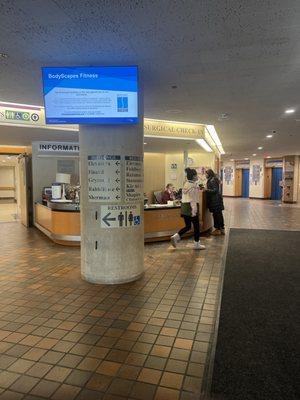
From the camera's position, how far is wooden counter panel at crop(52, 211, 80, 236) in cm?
633

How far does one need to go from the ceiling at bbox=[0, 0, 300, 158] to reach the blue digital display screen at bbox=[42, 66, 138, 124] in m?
0.14

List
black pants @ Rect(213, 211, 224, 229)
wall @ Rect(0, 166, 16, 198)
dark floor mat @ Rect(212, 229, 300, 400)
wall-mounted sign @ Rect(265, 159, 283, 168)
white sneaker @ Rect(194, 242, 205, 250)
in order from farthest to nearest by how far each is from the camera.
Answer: wall @ Rect(0, 166, 16, 198), wall-mounted sign @ Rect(265, 159, 283, 168), black pants @ Rect(213, 211, 224, 229), white sneaker @ Rect(194, 242, 205, 250), dark floor mat @ Rect(212, 229, 300, 400)

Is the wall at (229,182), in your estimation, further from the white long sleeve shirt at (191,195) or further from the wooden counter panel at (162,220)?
the white long sleeve shirt at (191,195)

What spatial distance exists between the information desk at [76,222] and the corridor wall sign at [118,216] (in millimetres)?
2414

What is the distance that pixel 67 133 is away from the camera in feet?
24.3

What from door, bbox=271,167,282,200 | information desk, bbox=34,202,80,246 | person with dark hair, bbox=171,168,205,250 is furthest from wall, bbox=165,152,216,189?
door, bbox=271,167,282,200

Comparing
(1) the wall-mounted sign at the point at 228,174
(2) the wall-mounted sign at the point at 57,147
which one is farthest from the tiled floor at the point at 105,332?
(1) the wall-mounted sign at the point at 228,174

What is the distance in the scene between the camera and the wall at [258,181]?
70.3ft

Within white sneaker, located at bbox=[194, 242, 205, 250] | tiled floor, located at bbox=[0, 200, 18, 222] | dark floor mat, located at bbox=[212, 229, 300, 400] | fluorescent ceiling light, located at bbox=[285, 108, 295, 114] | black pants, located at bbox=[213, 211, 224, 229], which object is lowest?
dark floor mat, located at bbox=[212, 229, 300, 400]

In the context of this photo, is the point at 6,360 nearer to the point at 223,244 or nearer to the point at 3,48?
the point at 3,48

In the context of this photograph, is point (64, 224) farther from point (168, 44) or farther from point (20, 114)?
point (168, 44)

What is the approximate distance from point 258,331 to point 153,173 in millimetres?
9436

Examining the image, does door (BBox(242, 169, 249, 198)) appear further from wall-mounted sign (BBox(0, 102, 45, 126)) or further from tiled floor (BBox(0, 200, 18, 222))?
wall-mounted sign (BBox(0, 102, 45, 126))

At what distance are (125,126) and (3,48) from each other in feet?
5.24
